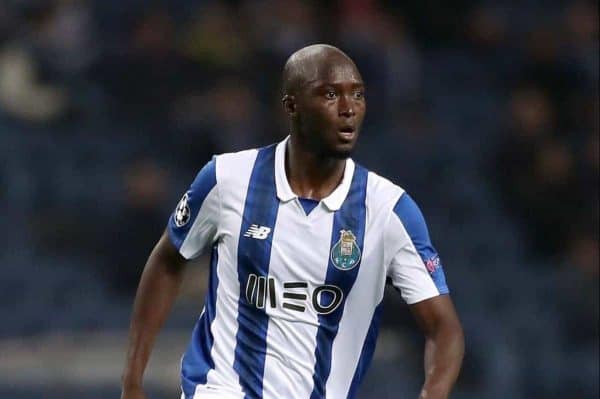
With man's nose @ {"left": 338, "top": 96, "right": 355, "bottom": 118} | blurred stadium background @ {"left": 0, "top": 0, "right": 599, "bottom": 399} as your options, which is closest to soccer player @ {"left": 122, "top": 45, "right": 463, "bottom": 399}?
man's nose @ {"left": 338, "top": 96, "right": 355, "bottom": 118}

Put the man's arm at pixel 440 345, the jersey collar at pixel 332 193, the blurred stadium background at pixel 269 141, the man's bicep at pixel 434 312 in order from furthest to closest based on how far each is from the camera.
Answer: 1. the blurred stadium background at pixel 269 141
2. the jersey collar at pixel 332 193
3. the man's bicep at pixel 434 312
4. the man's arm at pixel 440 345

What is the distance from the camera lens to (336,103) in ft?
14.8

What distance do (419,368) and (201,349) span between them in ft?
14.7

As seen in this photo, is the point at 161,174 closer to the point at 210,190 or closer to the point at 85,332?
the point at 85,332

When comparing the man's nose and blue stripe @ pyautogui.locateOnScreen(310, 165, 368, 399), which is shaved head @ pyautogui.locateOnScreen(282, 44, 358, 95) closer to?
the man's nose

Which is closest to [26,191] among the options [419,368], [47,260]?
[47,260]

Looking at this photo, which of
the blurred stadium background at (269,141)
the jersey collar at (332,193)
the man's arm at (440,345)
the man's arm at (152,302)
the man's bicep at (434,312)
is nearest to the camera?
the man's arm at (440,345)

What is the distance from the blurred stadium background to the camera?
9.41 metres

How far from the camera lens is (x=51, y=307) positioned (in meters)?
9.87

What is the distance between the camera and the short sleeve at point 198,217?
475 cm

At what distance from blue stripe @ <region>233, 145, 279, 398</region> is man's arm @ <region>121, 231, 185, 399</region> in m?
0.32

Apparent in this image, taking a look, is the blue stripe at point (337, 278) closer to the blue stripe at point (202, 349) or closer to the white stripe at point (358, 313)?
the white stripe at point (358, 313)

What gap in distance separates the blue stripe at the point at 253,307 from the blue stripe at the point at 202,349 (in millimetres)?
130

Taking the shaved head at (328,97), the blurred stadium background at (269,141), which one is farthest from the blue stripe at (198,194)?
the blurred stadium background at (269,141)
